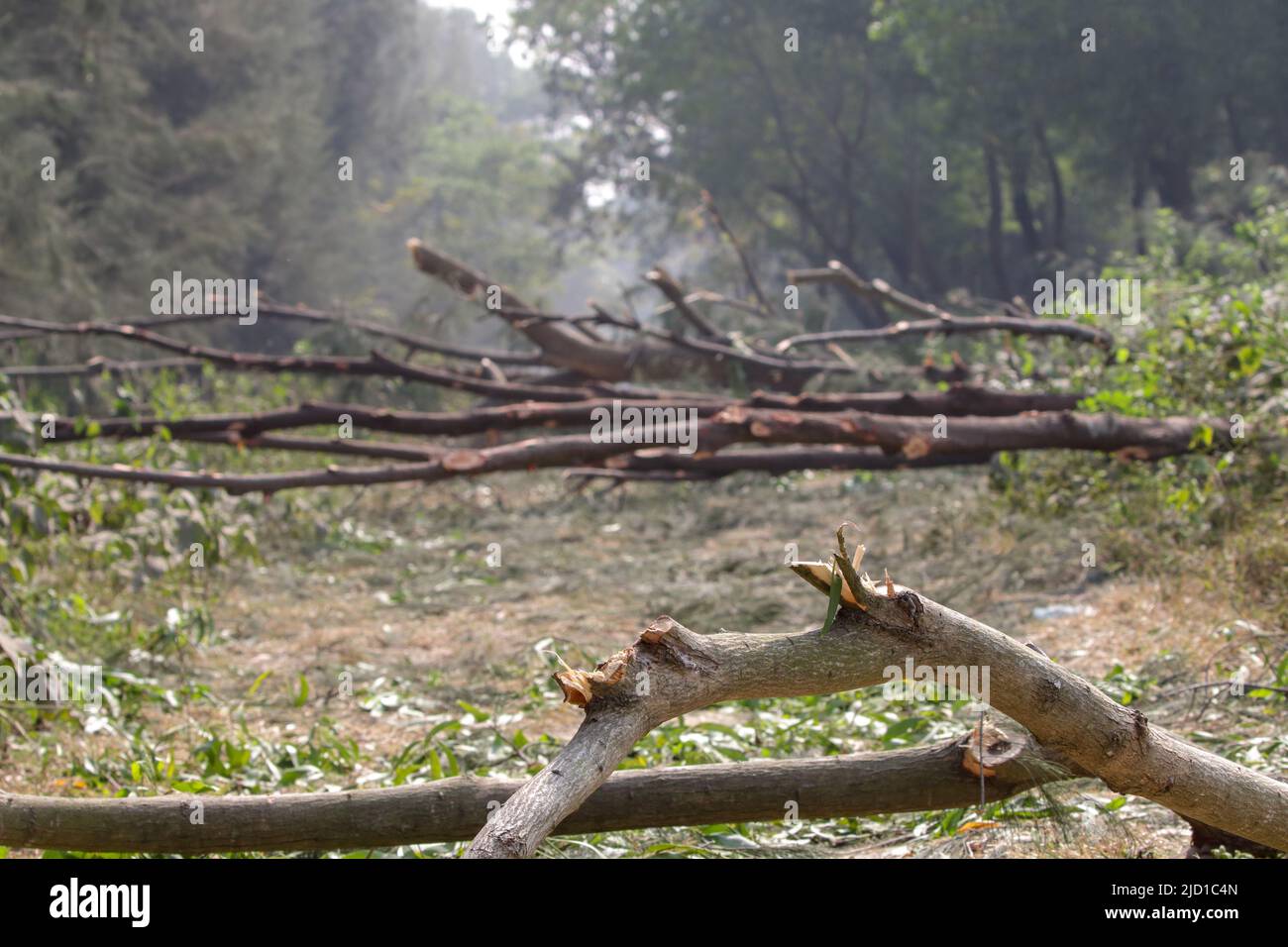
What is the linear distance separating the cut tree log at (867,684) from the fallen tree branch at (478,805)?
0.72 ft

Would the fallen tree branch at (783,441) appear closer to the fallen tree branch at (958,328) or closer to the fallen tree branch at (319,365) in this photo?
the fallen tree branch at (958,328)

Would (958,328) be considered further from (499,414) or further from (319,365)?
(319,365)

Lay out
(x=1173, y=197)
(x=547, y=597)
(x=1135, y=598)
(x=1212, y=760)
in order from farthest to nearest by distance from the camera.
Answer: (x=1173, y=197), (x=547, y=597), (x=1135, y=598), (x=1212, y=760)

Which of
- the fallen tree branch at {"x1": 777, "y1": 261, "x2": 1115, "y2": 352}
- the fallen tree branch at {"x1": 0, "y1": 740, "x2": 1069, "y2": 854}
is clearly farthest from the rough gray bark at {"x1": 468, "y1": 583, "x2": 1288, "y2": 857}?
the fallen tree branch at {"x1": 777, "y1": 261, "x2": 1115, "y2": 352}

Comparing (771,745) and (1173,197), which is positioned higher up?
(1173,197)

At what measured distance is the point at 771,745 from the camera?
3.42 m

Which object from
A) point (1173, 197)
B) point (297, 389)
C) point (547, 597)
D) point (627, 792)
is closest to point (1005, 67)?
point (1173, 197)

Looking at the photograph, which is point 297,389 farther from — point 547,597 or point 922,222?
point 922,222

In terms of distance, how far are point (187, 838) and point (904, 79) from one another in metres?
21.6

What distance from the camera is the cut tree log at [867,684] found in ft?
4.79

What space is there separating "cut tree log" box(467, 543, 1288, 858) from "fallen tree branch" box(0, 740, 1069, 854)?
8.6 inches

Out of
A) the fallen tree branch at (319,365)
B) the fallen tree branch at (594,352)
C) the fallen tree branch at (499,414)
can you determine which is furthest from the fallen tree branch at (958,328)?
the fallen tree branch at (319,365)

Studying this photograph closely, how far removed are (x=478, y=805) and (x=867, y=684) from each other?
0.83 metres

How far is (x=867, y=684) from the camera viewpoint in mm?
1704
